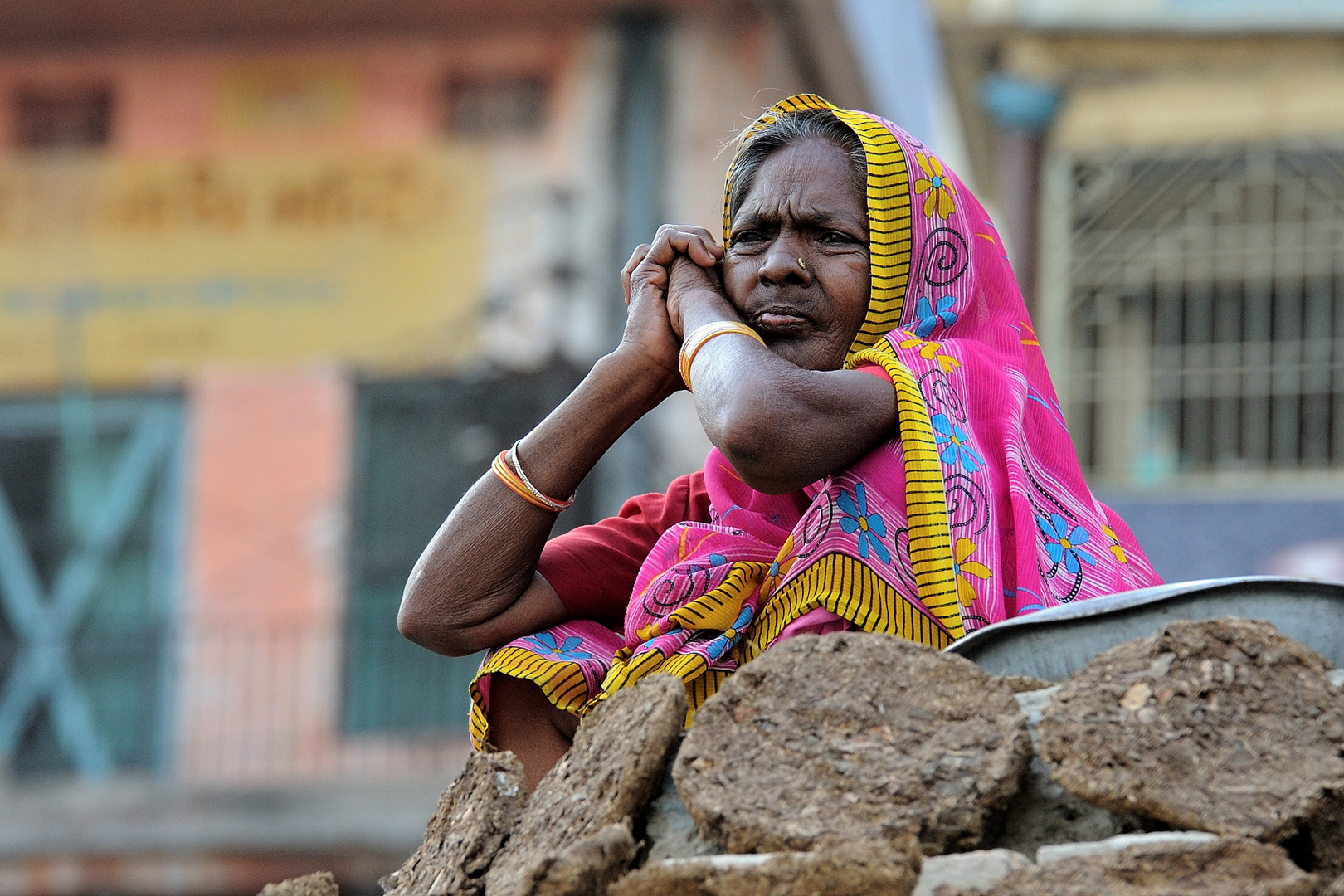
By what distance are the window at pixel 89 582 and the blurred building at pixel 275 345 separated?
0.6 inches

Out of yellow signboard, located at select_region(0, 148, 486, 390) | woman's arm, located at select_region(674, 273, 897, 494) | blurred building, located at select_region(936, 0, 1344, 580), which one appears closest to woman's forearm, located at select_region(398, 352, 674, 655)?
woman's arm, located at select_region(674, 273, 897, 494)

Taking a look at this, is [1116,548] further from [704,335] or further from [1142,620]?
[704,335]

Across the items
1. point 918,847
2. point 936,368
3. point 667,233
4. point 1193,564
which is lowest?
point 1193,564

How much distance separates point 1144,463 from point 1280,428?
668 millimetres

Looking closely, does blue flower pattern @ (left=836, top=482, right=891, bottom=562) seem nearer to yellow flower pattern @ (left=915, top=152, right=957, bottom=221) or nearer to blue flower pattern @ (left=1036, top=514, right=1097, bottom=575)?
blue flower pattern @ (left=1036, top=514, right=1097, bottom=575)

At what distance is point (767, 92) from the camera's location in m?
8.74

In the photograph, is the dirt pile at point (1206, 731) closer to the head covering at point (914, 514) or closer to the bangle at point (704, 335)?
the head covering at point (914, 514)

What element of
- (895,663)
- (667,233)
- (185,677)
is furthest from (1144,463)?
(895,663)

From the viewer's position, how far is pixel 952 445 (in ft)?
7.34

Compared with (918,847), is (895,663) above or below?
above

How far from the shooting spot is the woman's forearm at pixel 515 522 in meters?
2.46

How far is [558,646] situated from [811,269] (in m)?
0.63

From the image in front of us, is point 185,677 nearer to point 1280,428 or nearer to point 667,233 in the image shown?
point 1280,428

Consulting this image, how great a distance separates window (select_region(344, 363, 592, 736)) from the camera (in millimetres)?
8555
